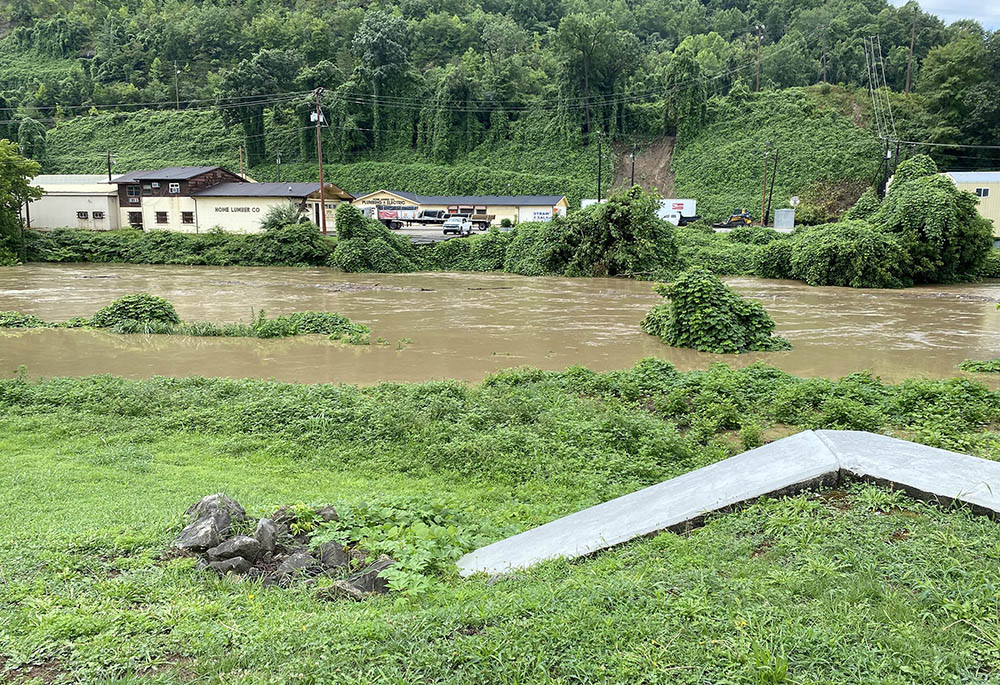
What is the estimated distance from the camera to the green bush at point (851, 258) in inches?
1173

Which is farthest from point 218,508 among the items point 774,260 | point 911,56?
point 911,56

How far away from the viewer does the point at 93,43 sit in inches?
4601

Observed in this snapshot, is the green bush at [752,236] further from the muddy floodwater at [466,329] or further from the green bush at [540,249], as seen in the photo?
the green bush at [540,249]

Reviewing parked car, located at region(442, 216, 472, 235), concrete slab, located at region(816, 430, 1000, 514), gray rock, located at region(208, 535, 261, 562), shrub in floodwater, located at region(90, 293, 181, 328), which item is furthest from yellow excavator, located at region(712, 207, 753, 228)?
gray rock, located at region(208, 535, 261, 562)

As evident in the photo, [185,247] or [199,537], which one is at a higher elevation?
[185,247]

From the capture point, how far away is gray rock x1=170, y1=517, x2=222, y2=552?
211 inches

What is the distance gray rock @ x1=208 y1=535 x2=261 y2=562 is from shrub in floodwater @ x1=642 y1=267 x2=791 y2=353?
13575 millimetres

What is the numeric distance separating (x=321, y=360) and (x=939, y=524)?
13.9 m

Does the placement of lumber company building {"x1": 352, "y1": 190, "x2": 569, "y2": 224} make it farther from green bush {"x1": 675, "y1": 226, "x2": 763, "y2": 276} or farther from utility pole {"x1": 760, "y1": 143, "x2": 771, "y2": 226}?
green bush {"x1": 675, "y1": 226, "x2": 763, "y2": 276}

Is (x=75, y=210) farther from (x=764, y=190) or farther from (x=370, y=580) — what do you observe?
(x=370, y=580)

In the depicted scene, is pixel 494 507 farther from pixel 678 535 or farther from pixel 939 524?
pixel 939 524

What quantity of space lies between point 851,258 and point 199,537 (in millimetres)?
30921

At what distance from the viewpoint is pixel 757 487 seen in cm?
541

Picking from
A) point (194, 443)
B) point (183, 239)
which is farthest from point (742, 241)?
point (194, 443)
